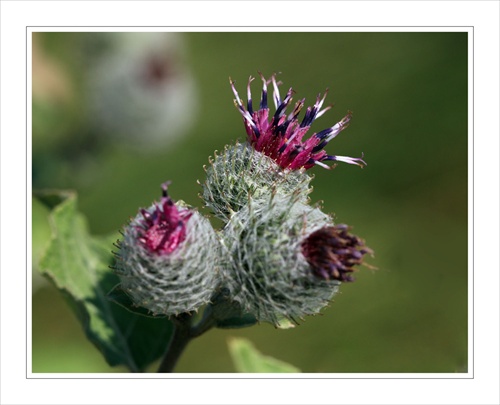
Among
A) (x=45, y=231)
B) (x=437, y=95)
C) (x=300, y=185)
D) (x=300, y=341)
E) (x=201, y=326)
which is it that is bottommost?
(x=300, y=341)

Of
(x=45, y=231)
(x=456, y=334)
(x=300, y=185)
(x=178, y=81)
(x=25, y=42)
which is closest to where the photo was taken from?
(x=300, y=185)

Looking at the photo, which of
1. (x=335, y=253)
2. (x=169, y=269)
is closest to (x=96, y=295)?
(x=169, y=269)

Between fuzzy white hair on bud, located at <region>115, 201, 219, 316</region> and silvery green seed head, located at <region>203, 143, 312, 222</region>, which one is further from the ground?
silvery green seed head, located at <region>203, 143, 312, 222</region>

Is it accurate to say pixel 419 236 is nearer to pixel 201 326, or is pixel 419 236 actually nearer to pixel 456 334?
pixel 456 334

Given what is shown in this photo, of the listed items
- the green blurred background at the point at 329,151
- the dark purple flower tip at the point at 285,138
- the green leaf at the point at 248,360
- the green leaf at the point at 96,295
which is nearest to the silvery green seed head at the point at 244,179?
the dark purple flower tip at the point at 285,138

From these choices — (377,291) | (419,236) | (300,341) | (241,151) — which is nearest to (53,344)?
(300,341)

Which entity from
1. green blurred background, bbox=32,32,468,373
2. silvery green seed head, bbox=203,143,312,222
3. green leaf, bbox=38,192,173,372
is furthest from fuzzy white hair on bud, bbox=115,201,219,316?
green blurred background, bbox=32,32,468,373

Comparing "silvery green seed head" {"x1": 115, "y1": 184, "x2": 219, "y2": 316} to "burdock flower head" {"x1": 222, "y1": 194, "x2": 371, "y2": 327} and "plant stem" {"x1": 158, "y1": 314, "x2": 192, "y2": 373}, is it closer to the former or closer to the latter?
"burdock flower head" {"x1": 222, "y1": 194, "x2": 371, "y2": 327}

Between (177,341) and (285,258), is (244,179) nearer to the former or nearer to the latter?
(285,258)
